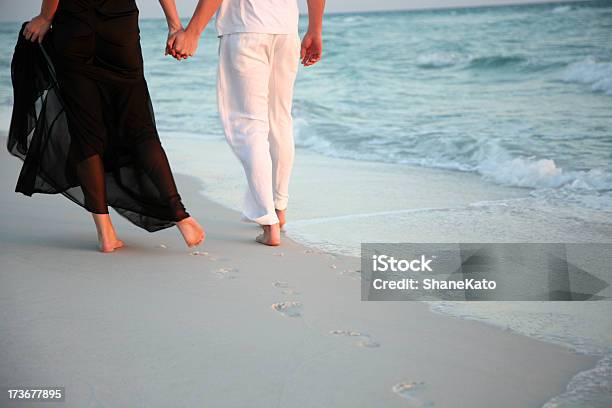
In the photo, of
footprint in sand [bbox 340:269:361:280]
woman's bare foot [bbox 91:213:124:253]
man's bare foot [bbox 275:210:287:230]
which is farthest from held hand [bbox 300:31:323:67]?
woman's bare foot [bbox 91:213:124:253]

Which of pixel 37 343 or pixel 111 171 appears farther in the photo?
pixel 111 171

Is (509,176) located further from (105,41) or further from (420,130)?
(105,41)

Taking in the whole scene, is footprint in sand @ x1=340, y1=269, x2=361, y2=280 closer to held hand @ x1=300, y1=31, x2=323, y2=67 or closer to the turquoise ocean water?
the turquoise ocean water

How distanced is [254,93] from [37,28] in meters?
0.98

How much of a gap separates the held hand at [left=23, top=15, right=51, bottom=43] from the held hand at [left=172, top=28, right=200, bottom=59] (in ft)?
1.75

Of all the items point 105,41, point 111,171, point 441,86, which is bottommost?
point 441,86

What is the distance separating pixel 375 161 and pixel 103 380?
479 cm

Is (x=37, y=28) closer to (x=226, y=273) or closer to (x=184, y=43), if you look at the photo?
(x=184, y=43)

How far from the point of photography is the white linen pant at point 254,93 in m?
3.69

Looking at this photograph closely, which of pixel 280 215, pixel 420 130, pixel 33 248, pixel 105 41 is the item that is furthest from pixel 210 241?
pixel 420 130

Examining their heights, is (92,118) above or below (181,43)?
below

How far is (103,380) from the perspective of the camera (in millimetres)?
2215

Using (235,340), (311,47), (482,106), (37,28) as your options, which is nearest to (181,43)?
(37,28)

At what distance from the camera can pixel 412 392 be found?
219 centimetres
